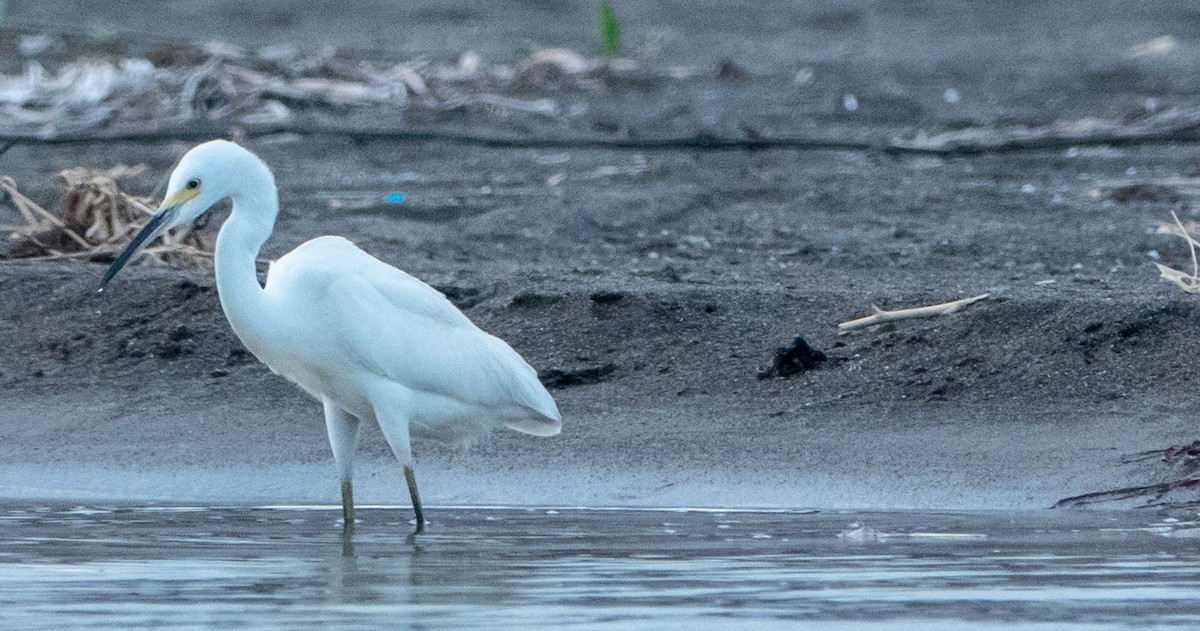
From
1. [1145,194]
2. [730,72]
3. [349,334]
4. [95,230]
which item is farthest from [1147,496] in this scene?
[730,72]

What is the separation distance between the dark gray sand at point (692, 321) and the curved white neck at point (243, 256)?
3.37ft

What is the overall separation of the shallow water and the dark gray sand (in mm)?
504

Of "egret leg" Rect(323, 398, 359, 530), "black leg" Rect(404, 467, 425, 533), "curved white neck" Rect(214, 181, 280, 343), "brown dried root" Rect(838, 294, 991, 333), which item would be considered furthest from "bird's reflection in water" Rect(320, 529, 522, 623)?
"brown dried root" Rect(838, 294, 991, 333)

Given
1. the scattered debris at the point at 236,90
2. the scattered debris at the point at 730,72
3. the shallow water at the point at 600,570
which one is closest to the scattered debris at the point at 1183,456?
the shallow water at the point at 600,570

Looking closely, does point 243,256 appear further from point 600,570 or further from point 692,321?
point 692,321

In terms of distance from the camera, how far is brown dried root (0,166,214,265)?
31.9ft

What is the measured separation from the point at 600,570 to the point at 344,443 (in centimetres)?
176

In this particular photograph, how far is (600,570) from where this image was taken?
18.2 feet

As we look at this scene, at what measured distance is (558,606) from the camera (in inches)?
197

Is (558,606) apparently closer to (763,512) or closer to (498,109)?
(763,512)

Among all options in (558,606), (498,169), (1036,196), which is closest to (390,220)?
(498,169)

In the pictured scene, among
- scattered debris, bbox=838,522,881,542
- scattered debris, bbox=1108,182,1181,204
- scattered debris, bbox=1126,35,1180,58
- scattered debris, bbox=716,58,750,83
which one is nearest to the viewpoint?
scattered debris, bbox=838,522,881,542

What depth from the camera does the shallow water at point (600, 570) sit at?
4.87m

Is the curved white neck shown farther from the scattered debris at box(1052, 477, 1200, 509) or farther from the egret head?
the scattered debris at box(1052, 477, 1200, 509)
